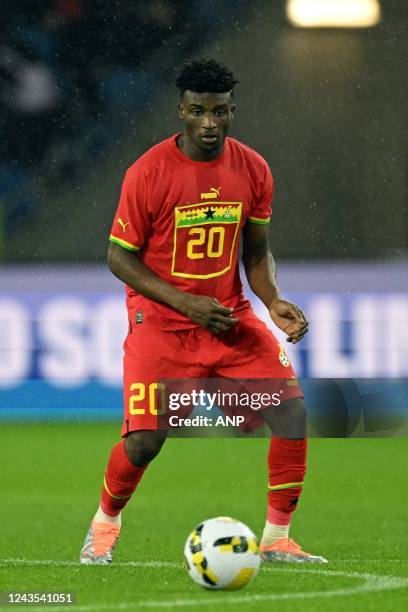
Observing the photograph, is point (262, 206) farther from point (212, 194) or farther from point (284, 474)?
point (284, 474)

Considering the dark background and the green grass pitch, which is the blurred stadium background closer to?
the dark background

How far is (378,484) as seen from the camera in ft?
27.6

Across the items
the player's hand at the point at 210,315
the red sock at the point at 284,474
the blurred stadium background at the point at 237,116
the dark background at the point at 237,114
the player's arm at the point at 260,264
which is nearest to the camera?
the player's hand at the point at 210,315

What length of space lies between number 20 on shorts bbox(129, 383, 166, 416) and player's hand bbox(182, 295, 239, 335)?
291 millimetres

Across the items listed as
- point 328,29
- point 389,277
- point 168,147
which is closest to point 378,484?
point 389,277

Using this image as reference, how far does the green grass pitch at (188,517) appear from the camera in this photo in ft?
15.0

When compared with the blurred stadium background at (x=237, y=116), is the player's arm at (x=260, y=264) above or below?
below

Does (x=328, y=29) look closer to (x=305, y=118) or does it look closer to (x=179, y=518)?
(x=305, y=118)

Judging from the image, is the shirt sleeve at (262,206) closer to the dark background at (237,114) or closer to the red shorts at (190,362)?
the red shorts at (190,362)

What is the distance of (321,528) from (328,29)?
23.1ft

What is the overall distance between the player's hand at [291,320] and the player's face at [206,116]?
589 millimetres

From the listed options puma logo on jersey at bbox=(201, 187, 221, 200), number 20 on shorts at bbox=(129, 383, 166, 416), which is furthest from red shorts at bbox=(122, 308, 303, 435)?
puma logo on jersey at bbox=(201, 187, 221, 200)

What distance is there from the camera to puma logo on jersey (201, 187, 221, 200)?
17.9 ft

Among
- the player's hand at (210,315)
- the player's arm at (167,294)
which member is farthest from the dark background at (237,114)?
the player's hand at (210,315)
